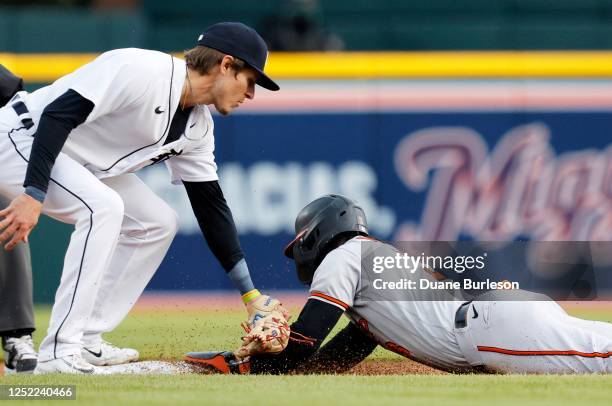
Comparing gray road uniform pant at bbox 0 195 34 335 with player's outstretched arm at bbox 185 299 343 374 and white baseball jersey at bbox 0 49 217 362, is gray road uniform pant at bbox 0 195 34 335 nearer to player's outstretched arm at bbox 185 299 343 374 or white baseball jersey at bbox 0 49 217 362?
white baseball jersey at bbox 0 49 217 362

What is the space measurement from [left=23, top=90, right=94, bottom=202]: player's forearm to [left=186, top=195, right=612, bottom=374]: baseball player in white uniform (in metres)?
1.04

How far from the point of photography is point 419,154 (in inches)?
377

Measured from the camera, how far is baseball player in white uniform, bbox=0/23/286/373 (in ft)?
14.9

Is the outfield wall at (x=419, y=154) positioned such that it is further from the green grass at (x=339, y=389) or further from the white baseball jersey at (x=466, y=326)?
the green grass at (x=339, y=389)

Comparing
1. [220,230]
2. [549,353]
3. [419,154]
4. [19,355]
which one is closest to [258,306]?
[220,230]

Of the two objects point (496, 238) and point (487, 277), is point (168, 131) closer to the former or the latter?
point (487, 277)

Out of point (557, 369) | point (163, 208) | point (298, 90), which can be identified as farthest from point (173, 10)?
point (557, 369)

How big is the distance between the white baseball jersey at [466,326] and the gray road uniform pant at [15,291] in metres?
1.55

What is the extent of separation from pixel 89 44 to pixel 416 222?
3.70 meters

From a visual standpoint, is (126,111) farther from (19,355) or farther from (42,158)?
(19,355)

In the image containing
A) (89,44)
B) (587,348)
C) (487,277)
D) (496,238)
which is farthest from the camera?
(89,44)


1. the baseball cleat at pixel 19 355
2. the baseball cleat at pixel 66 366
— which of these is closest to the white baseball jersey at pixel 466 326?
the baseball cleat at pixel 66 366

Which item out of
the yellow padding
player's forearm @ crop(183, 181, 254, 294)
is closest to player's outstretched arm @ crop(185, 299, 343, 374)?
player's forearm @ crop(183, 181, 254, 294)

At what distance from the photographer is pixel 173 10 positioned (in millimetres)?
11594
